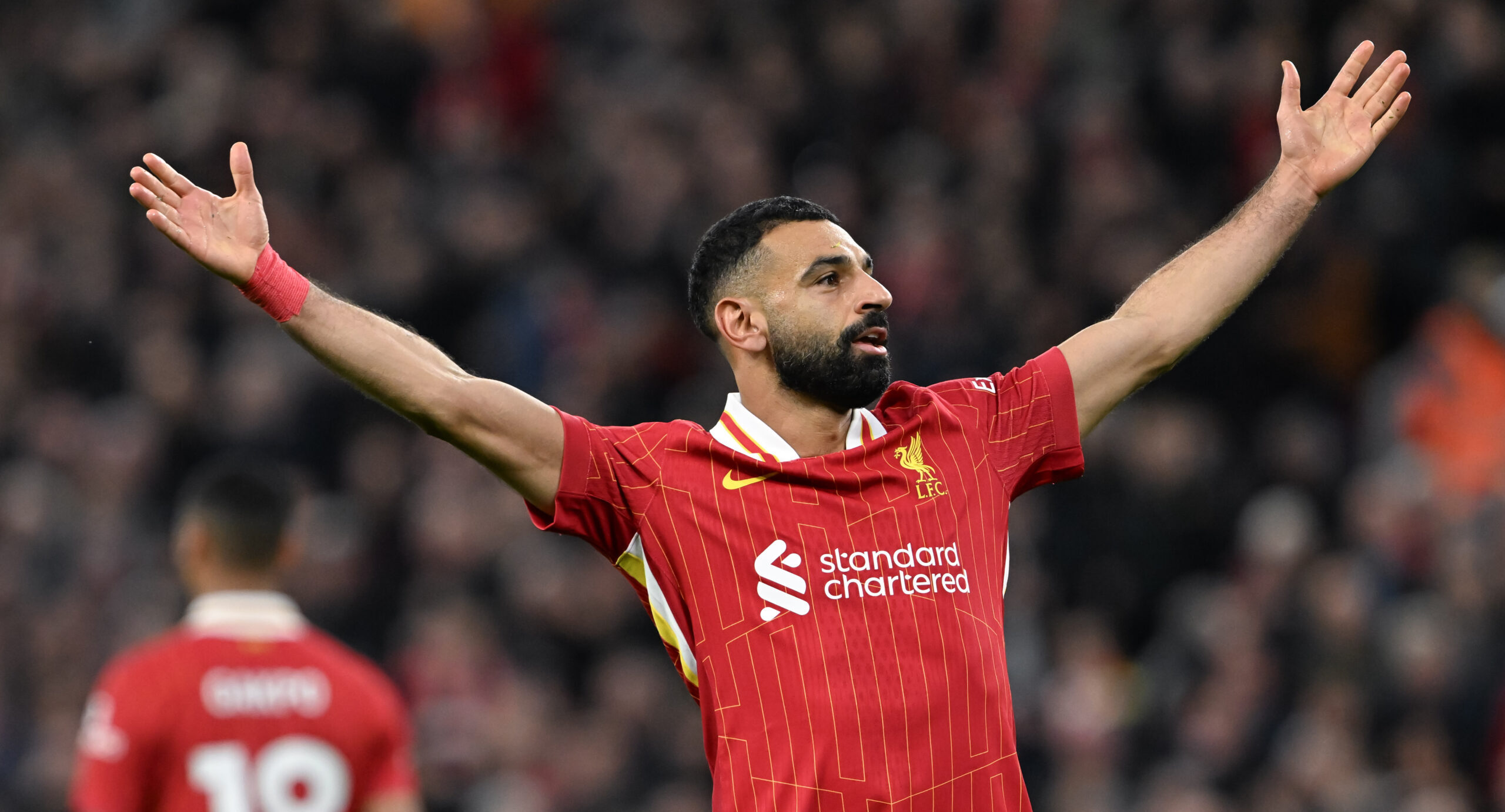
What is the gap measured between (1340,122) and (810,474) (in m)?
1.84

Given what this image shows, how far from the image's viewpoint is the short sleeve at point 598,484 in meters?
4.24

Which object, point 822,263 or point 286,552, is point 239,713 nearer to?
point 286,552

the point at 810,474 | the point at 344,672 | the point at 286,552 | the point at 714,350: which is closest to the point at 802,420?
the point at 810,474

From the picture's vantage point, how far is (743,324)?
4715mm

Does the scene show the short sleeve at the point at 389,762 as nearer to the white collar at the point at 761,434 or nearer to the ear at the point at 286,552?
the ear at the point at 286,552

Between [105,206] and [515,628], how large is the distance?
4.92 metres

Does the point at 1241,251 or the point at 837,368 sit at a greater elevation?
the point at 1241,251

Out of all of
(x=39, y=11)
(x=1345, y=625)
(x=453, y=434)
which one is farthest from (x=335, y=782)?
(x=39, y=11)

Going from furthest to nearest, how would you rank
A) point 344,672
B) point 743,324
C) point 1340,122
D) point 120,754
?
point 344,672 → point 120,754 → point 1340,122 → point 743,324

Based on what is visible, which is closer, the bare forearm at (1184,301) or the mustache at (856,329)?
the mustache at (856,329)

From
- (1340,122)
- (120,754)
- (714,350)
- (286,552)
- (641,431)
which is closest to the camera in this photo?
(641,431)

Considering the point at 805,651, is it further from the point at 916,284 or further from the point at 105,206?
the point at 105,206

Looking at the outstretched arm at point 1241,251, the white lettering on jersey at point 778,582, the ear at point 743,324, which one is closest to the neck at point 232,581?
the ear at point 743,324

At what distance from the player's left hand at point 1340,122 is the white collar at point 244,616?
3.22 metres
